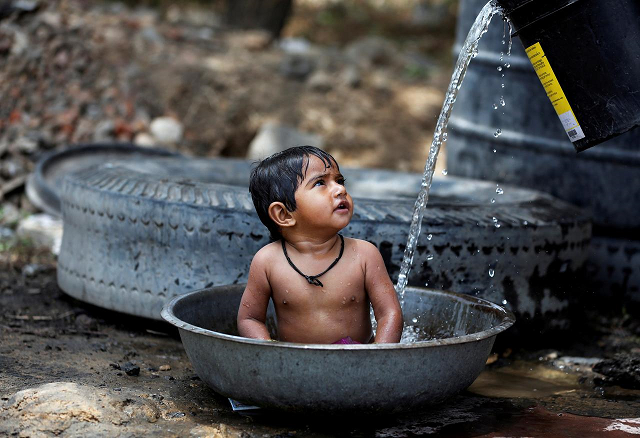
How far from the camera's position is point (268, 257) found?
2367 millimetres

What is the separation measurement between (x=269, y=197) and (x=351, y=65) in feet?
16.8

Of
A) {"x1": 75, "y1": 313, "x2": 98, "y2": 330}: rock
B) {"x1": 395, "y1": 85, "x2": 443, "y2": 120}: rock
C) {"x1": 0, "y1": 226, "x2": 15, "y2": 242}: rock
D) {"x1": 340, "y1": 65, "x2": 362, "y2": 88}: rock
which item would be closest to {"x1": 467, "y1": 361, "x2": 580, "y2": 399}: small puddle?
{"x1": 75, "y1": 313, "x2": 98, "y2": 330}: rock

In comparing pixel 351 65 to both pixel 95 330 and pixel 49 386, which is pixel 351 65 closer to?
pixel 95 330

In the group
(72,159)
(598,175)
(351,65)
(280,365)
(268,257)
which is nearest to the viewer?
(280,365)

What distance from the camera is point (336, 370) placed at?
1.95m

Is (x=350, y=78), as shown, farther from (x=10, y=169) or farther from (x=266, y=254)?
(x=266, y=254)

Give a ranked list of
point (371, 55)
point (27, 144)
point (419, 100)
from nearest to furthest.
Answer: point (27, 144)
point (419, 100)
point (371, 55)

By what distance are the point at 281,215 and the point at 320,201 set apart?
0.14m

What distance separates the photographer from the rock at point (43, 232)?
172 inches

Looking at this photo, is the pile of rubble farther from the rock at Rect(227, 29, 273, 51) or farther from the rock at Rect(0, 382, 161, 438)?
the rock at Rect(0, 382, 161, 438)

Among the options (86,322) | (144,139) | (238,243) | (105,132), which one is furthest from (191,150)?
(238,243)

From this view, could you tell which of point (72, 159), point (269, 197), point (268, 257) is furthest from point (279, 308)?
point (72, 159)

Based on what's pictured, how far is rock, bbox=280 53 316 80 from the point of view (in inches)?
273

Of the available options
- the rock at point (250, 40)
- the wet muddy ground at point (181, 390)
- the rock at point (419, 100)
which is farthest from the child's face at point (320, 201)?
the rock at point (250, 40)
